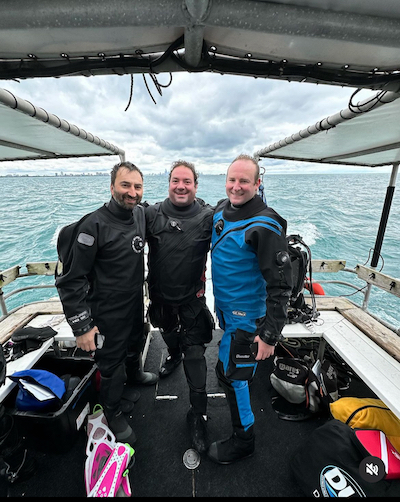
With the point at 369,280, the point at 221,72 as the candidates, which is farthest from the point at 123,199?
the point at 369,280

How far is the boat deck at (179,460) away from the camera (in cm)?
170

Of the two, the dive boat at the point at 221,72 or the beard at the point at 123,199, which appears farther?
the beard at the point at 123,199

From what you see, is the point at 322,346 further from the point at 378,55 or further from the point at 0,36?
the point at 0,36

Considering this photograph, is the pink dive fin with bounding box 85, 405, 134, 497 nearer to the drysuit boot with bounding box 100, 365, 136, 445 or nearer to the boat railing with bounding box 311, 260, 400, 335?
the drysuit boot with bounding box 100, 365, 136, 445

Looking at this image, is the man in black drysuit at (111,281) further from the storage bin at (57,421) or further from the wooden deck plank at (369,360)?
the wooden deck plank at (369,360)

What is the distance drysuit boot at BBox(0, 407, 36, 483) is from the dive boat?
0.08 m

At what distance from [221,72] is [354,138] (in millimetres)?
→ 2115

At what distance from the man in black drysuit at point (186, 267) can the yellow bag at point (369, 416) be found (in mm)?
1155

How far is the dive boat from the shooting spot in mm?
977

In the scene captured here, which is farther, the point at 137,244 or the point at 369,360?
the point at 369,360

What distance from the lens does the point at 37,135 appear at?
2516 millimetres

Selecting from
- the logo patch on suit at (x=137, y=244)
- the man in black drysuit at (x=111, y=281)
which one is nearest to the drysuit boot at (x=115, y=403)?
the man in black drysuit at (x=111, y=281)

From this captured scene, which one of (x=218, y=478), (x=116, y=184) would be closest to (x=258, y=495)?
(x=218, y=478)

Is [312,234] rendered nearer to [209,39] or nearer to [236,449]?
[236,449]
